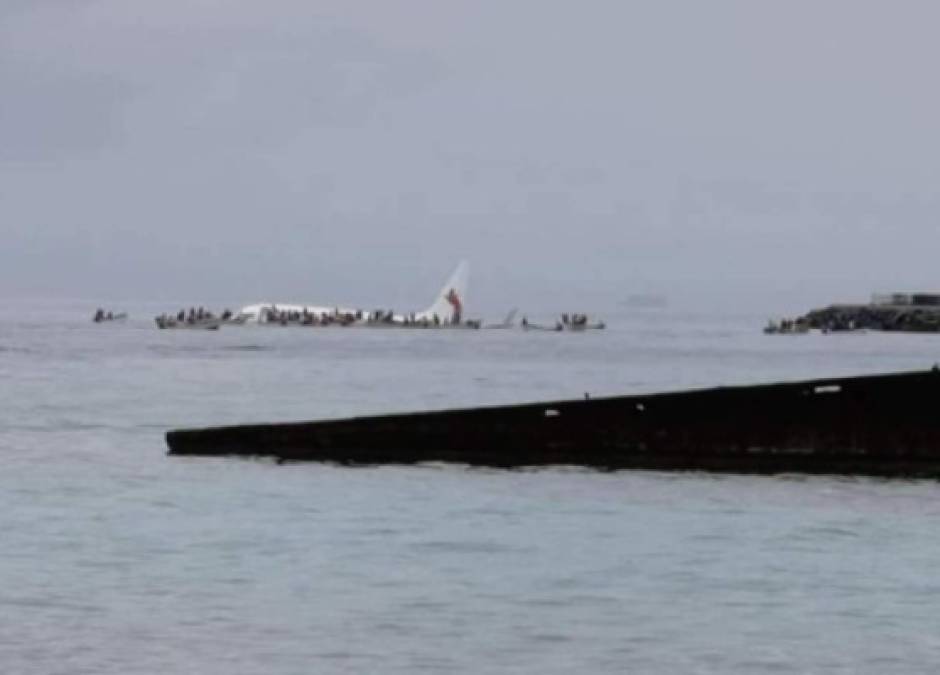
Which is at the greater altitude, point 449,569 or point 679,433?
point 679,433

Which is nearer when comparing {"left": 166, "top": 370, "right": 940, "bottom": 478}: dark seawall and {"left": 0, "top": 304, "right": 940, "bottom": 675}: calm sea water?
{"left": 0, "top": 304, "right": 940, "bottom": 675}: calm sea water

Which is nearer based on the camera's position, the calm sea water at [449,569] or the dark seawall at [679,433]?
the calm sea water at [449,569]

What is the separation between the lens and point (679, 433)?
4859 centimetres

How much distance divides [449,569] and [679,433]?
13.8 m

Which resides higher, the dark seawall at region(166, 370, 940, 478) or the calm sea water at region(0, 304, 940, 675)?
the dark seawall at region(166, 370, 940, 478)

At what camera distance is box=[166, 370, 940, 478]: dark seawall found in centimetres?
4678

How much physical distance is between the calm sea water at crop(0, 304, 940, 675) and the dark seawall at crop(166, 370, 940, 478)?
0.68 metres

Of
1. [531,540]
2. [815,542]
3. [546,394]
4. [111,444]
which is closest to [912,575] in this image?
[815,542]

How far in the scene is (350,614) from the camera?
99.4ft

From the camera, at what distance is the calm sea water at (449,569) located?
90.6 ft

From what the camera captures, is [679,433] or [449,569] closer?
[449,569]

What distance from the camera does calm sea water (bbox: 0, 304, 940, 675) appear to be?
90.6 feet

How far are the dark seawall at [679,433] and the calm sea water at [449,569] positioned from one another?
681 mm

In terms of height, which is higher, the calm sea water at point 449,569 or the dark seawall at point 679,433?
the dark seawall at point 679,433
